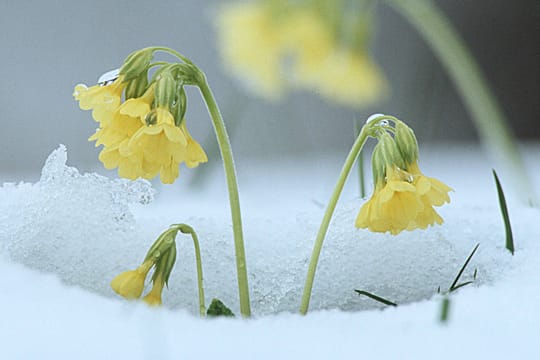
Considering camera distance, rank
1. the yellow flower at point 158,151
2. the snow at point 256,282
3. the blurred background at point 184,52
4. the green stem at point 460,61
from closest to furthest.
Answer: the snow at point 256,282
the yellow flower at point 158,151
the green stem at point 460,61
the blurred background at point 184,52

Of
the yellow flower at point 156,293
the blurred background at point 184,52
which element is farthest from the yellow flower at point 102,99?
the blurred background at point 184,52

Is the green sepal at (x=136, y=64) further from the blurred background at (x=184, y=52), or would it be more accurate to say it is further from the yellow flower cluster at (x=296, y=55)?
the blurred background at (x=184, y=52)

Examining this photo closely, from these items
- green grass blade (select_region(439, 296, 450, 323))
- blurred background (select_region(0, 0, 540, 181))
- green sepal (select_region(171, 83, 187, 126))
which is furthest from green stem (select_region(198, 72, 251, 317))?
blurred background (select_region(0, 0, 540, 181))

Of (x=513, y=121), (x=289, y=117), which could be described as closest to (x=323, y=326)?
(x=289, y=117)

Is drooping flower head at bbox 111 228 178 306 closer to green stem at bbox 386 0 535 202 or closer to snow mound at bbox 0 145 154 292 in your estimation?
snow mound at bbox 0 145 154 292

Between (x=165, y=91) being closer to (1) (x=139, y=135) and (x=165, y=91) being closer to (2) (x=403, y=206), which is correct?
(1) (x=139, y=135)

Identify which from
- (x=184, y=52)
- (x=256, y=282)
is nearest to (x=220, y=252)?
(x=256, y=282)

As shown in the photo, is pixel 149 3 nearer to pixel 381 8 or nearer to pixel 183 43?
pixel 183 43
